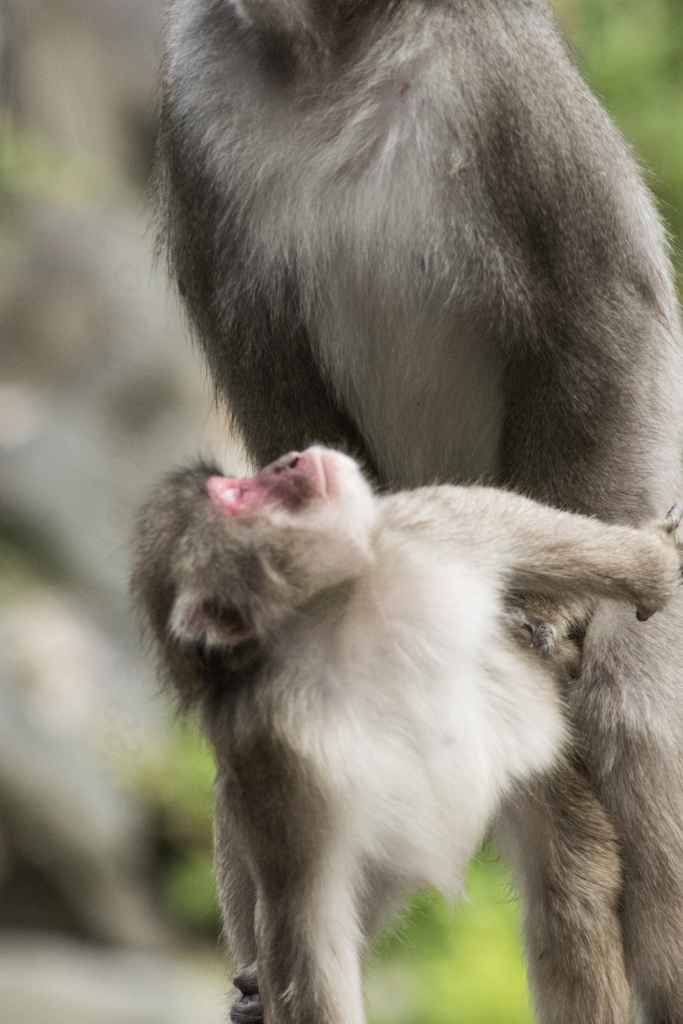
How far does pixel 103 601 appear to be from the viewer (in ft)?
28.0

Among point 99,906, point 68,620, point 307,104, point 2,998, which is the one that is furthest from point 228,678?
point 68,620

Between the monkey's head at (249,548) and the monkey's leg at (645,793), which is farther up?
the monkey's head at (249,548)

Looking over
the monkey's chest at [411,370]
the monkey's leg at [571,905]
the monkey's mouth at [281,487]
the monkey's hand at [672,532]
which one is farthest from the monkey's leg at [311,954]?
the monkey's chest at [411,370]

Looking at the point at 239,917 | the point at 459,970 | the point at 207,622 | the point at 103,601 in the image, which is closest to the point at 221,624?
the point at 207,622

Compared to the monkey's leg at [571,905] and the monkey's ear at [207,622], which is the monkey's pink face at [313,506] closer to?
the monkey's ear at [207,622]

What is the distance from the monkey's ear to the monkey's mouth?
18 centimetres

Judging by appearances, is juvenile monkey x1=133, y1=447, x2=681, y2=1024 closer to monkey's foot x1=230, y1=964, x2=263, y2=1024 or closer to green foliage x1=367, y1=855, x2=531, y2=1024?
monkey's foot x1=230, y1=964, x2=263, y2=1024

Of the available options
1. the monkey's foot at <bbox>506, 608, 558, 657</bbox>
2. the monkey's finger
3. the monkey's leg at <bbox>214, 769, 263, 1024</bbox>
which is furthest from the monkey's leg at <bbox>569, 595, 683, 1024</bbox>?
the monkey's leg at <bbox>214, 769, 263, 1024</bbox>

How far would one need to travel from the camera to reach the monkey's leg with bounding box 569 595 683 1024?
8.51 feet

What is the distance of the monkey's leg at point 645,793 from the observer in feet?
8.51

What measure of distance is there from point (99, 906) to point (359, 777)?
560 cm

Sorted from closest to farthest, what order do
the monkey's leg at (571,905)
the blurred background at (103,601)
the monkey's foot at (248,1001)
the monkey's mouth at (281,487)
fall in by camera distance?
the monkey's mouth at (281,487)
the monkey's leg at (571,905)
the monkey's foot at (248,1001)
the blurred background at (103,601)

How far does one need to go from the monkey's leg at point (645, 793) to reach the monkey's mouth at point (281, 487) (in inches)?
26.1

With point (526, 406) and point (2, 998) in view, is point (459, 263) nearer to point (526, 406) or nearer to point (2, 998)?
point (526, 406)
